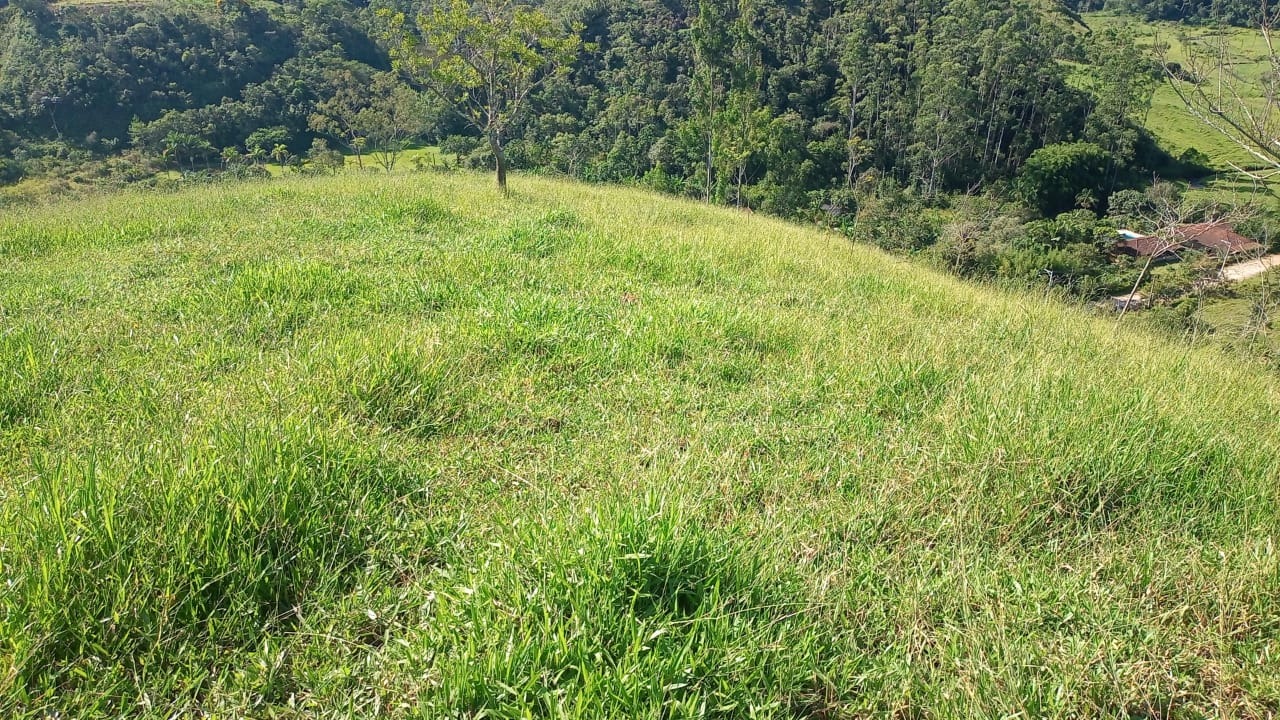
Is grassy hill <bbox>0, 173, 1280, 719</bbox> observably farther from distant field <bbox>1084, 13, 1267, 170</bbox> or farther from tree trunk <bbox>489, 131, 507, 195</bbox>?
tree trunk <bbox>489, 131, 507, 195</bbox>

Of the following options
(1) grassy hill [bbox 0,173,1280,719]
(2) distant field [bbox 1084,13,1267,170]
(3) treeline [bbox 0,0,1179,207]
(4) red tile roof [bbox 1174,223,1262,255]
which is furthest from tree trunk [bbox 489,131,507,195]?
(3) treeline [bbox 0,0,1179,207]

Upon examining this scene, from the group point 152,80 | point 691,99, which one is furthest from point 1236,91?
point 152,80

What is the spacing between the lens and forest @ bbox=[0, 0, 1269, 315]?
42469 mm

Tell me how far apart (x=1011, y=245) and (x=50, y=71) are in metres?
74.9

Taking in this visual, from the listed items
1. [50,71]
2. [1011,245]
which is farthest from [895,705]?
[50,71]

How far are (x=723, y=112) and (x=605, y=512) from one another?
39.6m

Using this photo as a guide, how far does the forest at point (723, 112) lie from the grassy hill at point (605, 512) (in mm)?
34274

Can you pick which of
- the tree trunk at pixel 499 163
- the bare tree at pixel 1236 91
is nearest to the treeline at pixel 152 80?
the tree trunk at pixel 499 163

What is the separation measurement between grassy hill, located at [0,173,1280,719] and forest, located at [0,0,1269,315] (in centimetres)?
3427

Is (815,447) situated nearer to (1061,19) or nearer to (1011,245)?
(1011,245)

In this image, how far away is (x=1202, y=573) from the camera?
79.1 inches

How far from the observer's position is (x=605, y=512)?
74.3 inches

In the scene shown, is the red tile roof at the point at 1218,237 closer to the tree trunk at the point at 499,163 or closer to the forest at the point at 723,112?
the forest at the point at 723,112

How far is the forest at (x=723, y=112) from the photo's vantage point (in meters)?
42.5
